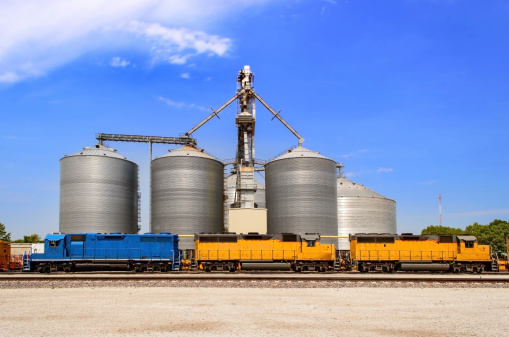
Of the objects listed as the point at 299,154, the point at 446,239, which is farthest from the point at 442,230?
the point at 446,239

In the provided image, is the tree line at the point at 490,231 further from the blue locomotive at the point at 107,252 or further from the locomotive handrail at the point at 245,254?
the blue locomotive at the point at 107,252

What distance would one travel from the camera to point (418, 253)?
3247 cm

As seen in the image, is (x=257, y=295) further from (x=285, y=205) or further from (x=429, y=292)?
(x=285, y=205)

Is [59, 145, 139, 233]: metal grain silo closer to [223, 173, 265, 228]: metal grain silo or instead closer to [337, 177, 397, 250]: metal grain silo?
[223, 173, 265, 228]: metal grain silo

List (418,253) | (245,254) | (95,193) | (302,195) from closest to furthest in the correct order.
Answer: (245,254) < (418,253) < (302,195) < (95,193)

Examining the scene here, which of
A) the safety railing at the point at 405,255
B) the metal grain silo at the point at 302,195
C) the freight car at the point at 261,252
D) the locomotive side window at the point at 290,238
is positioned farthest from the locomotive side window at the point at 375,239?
the metal grain silo at the point at 302,195

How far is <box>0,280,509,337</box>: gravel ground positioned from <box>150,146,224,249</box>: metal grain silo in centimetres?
2442

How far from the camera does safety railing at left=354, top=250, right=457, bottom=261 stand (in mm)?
32188

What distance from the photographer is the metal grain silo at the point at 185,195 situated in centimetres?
4662

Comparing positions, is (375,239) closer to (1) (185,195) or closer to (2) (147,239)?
(2) (147,239)

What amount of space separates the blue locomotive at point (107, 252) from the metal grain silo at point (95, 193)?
15.2 m

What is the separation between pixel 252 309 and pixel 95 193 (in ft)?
121

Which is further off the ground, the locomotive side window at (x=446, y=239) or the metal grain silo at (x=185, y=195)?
the metal grain silo at (x=185, y=195)

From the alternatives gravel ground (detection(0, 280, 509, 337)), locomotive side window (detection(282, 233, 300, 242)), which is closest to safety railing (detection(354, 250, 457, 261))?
locomotive side window (detection(282, 233, 300, 242))
